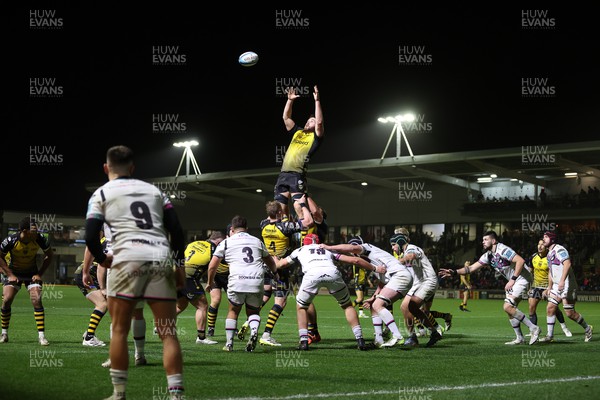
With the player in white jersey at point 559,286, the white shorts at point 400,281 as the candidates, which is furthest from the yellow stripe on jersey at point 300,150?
the player in white jersey at point 559,286

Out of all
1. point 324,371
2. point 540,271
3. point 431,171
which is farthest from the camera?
point 431,171

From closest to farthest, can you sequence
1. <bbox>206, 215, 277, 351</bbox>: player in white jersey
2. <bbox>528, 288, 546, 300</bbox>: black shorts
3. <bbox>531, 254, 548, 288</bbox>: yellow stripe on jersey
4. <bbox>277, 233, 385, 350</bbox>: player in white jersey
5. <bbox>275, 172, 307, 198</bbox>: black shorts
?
1. <bbox>206, 215, 277, 351</bbox>: player in white jersey
2. <bbox>277, 233, 385, 350</bbox>: player in white jersey
3. <bbox>275, 172, 307, 198</bbox>: black shorts
4. <bbox>528, 288, 546, 300</bbox>: black shorts
5. <bbox>531, 254, 548, 288</bbox>: yellow stripe on jersey

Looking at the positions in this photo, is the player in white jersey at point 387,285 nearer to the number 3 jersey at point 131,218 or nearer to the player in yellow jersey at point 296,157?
the player in yellow jersey at point 296,157

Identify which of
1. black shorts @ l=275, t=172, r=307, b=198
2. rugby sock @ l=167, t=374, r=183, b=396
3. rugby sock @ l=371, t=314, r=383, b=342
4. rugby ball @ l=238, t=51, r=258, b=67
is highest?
rugby ball @ l=238, t=51, r=258, b=67

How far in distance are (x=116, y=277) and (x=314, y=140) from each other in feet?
26.7

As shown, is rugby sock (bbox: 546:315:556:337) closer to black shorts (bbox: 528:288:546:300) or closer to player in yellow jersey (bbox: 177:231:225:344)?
black shorts (bbox: 528:288:546:300)

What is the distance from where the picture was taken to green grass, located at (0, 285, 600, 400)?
7.94 meters

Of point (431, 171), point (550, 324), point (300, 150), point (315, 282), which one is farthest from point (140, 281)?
point (431, 171)

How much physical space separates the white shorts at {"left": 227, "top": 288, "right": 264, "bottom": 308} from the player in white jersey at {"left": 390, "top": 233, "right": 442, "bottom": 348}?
2.85m

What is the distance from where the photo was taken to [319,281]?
13.0 metres

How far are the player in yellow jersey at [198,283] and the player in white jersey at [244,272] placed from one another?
1706 mm

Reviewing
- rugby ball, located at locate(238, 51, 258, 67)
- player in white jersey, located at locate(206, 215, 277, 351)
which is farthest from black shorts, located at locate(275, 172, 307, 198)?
rugby ball, located at locate(238, 51, 258, 67)

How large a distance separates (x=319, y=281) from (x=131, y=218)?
6.63 meters

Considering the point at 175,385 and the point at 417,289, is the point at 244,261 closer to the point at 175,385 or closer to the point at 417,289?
the point at 417,289
